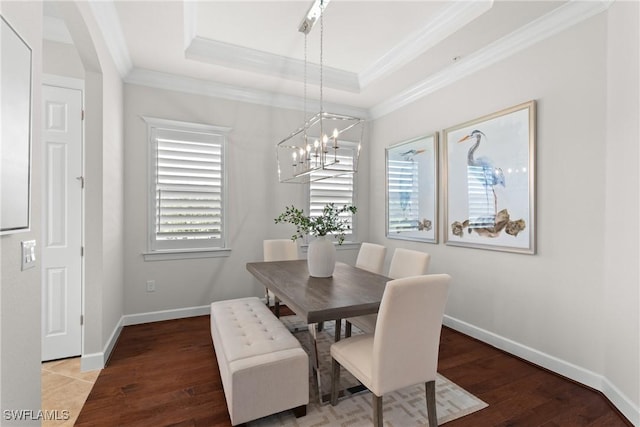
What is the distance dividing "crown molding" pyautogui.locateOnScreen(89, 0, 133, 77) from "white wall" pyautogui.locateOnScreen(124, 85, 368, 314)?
1.48 ft

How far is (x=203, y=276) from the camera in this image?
3.86m

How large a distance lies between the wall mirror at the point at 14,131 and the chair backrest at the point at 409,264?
2.54 metres

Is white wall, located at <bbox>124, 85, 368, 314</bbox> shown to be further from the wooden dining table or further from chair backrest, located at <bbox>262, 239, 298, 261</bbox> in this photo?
the wooden dining table

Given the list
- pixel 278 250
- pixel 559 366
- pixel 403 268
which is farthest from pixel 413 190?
pixel 559 366

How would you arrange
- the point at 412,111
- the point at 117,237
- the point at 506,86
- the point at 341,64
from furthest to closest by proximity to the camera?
1. the point at 412,111
2. the point at 341,64
3. the point at 117,237
4. the point at 506,86

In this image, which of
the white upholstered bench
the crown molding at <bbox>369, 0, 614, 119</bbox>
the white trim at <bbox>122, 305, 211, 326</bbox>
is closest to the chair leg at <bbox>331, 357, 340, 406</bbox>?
the white upholstered bench

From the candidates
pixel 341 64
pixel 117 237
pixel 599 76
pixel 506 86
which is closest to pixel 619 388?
pixel 599 76

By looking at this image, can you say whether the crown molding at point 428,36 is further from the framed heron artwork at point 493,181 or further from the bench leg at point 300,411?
the bench leg at point 300,411

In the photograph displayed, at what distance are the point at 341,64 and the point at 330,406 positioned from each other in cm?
356

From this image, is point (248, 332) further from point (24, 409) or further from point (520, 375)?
point (520, 375)

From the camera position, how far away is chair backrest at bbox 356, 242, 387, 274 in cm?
320

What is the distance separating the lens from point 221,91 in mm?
3936

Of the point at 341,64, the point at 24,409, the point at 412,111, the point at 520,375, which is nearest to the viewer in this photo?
the point at 24,409

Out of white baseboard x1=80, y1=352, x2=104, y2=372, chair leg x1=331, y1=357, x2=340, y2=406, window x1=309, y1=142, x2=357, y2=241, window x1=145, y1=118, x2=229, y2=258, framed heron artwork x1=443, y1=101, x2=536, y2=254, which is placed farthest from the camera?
window x1=309, y1=142, x2=357, y2=241
